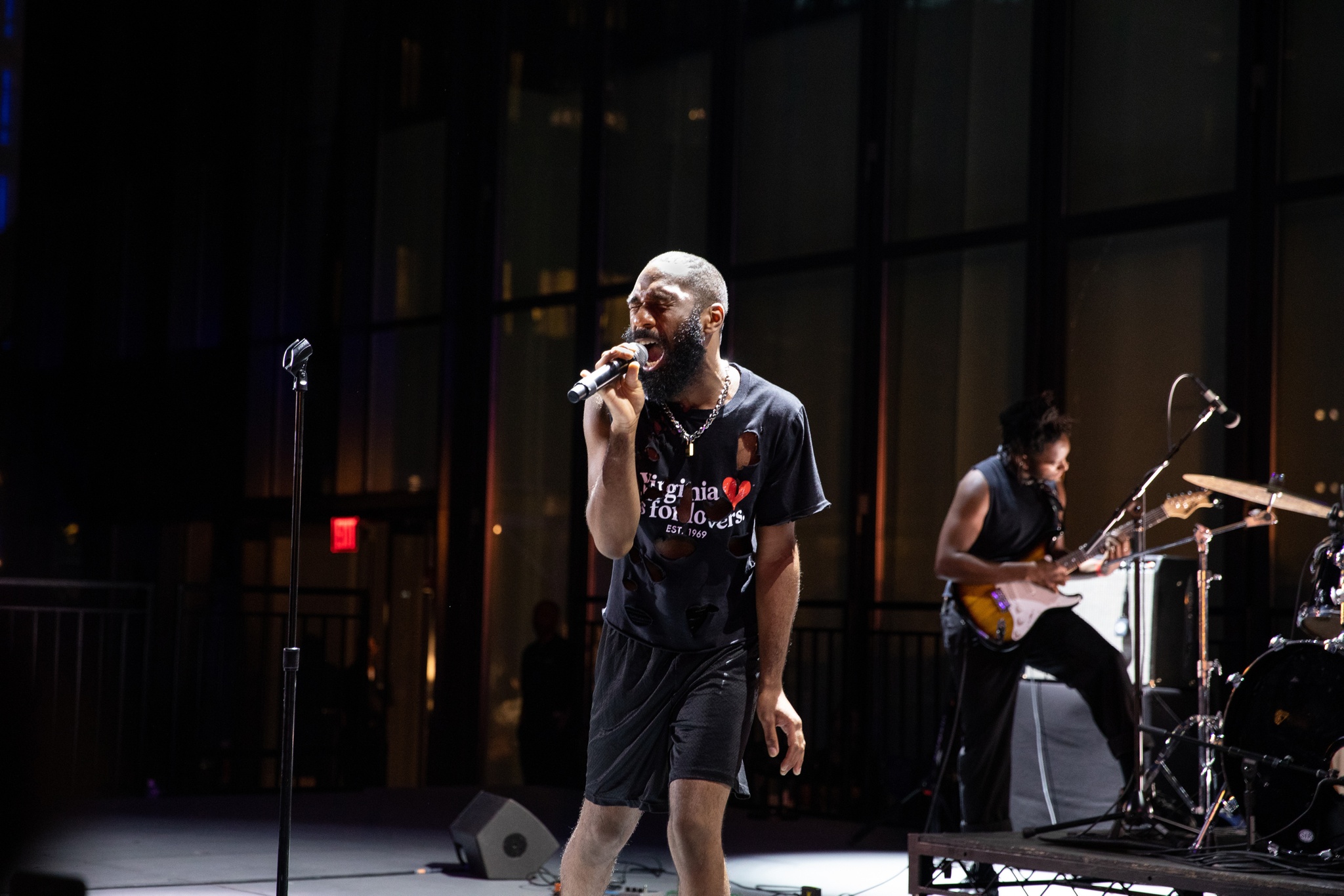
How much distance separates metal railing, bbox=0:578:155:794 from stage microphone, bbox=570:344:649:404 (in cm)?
656

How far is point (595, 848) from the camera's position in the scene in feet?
11.4

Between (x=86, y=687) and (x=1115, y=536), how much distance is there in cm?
753

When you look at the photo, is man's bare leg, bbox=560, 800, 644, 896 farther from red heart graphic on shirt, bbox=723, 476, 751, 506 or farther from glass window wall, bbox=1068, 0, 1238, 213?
glass window wall, bbox=1068, 0, 1238, 213

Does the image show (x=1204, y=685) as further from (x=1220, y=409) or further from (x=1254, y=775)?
(x=1220, y=409)

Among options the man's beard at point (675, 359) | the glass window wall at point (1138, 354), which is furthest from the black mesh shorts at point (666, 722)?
the glass window wall at point (1138, 354)

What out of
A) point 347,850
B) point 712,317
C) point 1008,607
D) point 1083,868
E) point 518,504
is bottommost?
point 347,850

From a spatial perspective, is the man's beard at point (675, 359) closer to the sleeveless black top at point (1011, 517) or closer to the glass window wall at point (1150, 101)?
the sleeveless black top at point (1011, 517)

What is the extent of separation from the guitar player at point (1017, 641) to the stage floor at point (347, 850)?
3.06 feet

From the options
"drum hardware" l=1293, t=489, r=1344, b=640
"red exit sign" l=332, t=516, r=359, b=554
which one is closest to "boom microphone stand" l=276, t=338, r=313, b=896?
"drum hardware" l=1293, t=489, r=1344, b=640

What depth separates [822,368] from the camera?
974 centimetres

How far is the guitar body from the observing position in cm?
574

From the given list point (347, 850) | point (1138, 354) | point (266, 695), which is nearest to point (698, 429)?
point (347, 850)

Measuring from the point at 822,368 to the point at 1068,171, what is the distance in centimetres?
200

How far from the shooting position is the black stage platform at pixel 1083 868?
14.1ft
